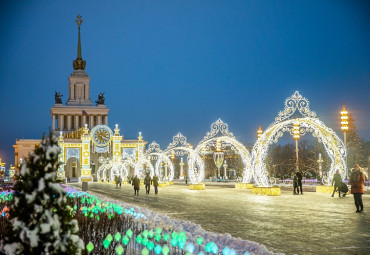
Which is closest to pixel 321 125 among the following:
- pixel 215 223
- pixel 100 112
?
pixel 215 223

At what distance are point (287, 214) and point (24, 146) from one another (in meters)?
93.6

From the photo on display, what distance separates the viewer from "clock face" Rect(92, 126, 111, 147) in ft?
208

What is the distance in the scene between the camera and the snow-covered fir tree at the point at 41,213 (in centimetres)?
391

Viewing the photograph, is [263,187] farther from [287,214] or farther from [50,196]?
[50,196]

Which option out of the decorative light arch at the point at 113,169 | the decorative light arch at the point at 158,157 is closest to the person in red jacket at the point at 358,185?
the decorative light arch at the point at 158,157

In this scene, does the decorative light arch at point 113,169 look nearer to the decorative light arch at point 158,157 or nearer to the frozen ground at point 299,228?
the decorative light arch at point 158,157

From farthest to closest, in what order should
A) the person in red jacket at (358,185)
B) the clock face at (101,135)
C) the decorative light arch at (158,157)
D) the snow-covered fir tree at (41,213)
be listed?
1. the clock face at (101,135)
2. the decorative light arch at (158,157)
3. the person in red jacket at (358,185)
4. the snow-covered fir tree at (41,213)

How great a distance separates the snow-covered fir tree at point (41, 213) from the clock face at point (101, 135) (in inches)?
2352

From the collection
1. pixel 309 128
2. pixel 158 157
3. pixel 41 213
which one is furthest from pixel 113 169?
pixel 41 213

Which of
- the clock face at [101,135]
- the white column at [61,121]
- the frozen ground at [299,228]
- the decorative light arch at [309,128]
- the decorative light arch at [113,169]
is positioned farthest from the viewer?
the white column at [61,121]

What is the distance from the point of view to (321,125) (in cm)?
2523

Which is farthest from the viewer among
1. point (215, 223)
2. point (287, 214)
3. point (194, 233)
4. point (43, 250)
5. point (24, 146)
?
point (24, 146)

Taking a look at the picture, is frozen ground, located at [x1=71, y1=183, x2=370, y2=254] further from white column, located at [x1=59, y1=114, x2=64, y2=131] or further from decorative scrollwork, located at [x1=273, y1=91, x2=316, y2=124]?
white column, located at [x1=59, y1=114, x2=64, y2=131]

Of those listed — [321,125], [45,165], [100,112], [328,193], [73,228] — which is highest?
[100,112]
